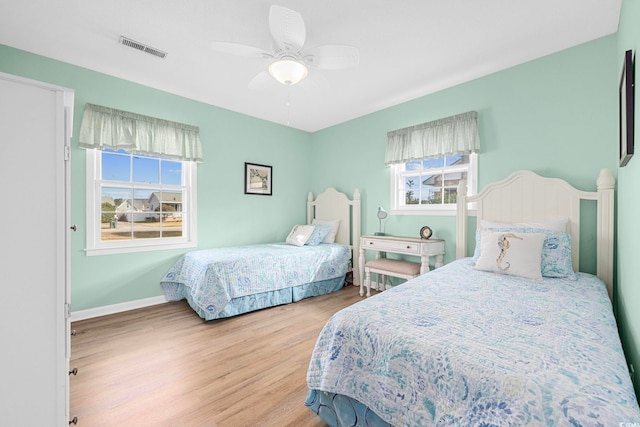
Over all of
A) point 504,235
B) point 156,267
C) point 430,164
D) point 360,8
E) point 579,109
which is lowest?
point 156,267

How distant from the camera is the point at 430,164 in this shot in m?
3.53

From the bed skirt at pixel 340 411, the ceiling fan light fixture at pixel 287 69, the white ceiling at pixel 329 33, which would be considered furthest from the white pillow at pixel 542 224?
the ceiling fan light fixture at pixel 287 69

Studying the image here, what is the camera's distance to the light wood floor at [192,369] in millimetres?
1598

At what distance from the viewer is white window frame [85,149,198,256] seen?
2.96 metres

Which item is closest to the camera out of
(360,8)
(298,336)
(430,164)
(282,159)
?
(360,8)

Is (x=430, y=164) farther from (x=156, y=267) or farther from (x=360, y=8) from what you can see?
(x=156, y=267)

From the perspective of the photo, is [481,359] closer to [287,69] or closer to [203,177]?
[287,69]

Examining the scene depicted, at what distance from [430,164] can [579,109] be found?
143 centimetres

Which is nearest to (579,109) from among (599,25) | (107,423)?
(599,25)

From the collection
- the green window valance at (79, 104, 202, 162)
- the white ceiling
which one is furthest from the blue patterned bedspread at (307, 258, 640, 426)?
the green window valance at (79, 104, 202, 162)

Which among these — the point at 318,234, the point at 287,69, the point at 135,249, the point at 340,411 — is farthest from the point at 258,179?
the point at 340,411

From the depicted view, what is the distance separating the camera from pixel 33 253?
3.38 feet

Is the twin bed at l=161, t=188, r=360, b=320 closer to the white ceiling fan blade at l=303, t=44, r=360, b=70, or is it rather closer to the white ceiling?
the white ceiling

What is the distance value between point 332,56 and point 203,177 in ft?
8.04
